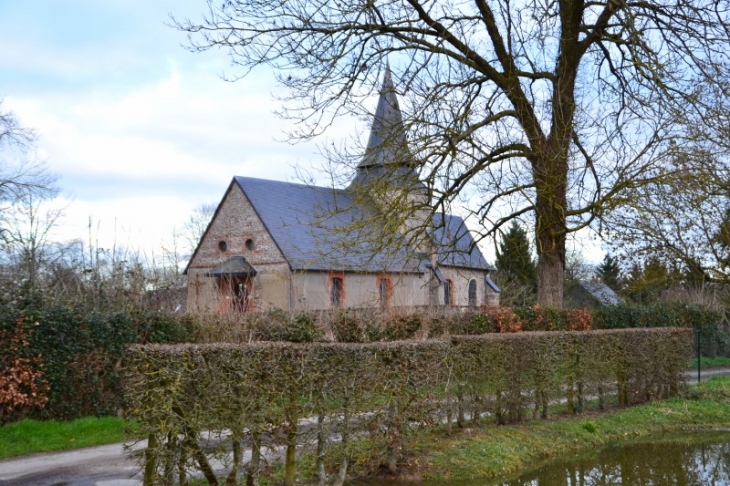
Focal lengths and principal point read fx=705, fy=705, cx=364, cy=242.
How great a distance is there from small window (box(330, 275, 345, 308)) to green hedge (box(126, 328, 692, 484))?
863 inches

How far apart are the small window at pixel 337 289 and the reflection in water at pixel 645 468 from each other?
2275cm

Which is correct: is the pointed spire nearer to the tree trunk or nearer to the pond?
the tree trunk

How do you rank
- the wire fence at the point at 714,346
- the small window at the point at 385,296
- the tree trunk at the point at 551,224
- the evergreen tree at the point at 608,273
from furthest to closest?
the evergreen tree at the point at 608,273 → the wire fence at the point at 714,346 → the small window at the point at 385,296 → the tree trunk at the point at 551,224

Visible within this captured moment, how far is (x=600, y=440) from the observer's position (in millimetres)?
11852

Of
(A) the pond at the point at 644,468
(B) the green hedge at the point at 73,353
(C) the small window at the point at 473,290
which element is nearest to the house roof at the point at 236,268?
(C) the small window at the point at 473,290

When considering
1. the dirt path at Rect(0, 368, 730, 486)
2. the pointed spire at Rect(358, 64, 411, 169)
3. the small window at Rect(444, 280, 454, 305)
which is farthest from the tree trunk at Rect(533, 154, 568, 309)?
the small window at Rect(444, 280, 454, 305)

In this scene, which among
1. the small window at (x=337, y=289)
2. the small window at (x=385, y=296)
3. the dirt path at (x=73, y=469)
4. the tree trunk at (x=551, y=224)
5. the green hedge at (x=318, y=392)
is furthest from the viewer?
the small window at (x=337, y=289)

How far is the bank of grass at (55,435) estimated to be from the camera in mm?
10562

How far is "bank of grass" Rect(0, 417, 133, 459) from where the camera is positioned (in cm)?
1056

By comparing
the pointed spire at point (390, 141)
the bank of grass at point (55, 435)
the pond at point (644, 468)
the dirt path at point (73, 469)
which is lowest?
the pond at point (644, 468)

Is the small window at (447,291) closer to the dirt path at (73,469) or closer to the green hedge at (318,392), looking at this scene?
the green hedge at (318,392)

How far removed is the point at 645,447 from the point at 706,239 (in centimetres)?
1156

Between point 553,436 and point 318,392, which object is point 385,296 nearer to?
point 553,436

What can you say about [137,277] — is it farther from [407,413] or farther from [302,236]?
[302,236]
